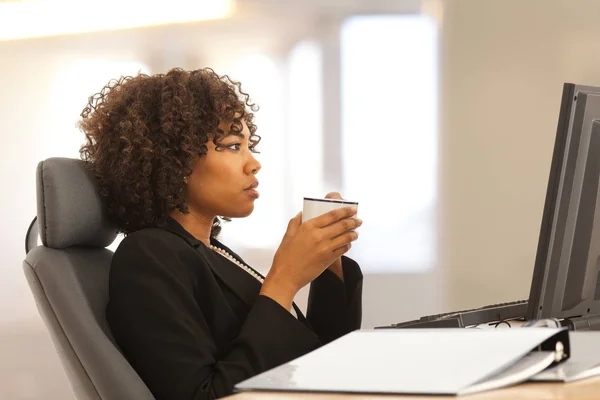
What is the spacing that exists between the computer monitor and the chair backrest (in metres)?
0.58

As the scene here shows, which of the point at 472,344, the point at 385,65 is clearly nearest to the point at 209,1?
the point at 385,65

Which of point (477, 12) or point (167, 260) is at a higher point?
point (477, 12)

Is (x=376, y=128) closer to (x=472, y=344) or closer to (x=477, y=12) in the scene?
(x=477, y=12)

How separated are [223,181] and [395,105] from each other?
1854 mm

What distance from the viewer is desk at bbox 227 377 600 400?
0.60 metres

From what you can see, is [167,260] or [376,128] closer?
[167,260]

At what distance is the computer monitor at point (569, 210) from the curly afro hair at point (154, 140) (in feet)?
1.90

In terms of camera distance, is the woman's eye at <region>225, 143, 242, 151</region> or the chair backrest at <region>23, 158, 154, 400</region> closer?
the chair backrest at <region>23, 158, 154, 400</region>

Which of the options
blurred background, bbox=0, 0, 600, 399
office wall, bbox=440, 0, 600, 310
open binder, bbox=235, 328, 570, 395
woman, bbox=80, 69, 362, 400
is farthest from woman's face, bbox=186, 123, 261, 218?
office wall, bbox=440, 0, 600, 310

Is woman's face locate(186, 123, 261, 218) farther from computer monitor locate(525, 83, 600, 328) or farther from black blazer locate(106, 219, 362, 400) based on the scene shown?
computer monitor locate(525, 83, 600, 328)

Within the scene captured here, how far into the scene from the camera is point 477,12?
3154 millimetres

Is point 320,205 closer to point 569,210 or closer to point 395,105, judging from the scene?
point 569,210

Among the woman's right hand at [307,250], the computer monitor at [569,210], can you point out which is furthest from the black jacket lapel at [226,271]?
the computer monitor at [569,210]

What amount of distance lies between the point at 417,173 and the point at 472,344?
246cm
